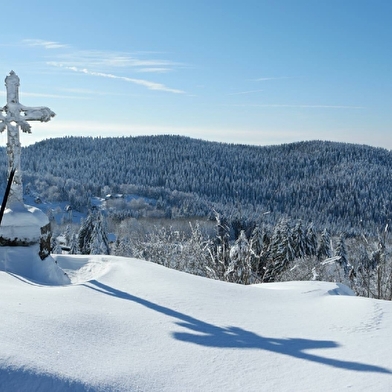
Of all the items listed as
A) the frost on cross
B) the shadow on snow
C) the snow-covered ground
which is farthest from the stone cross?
the shadow on snow

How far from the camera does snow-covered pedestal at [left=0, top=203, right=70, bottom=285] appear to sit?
6570mm

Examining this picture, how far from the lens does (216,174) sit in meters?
167

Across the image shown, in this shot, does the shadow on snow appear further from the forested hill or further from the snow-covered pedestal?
the forested hill

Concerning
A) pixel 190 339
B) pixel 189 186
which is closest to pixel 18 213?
pixel 190 339

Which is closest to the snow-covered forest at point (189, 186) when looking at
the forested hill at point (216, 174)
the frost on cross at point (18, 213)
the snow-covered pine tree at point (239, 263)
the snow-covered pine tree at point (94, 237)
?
the snow-covered pine tree at point (94, 237)

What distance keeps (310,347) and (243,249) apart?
6929mm

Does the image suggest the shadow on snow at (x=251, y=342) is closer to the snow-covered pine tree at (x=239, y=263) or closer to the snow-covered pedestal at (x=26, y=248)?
the snow-covered pedestal at (x=26, y=248)

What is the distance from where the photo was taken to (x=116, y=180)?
14225cm

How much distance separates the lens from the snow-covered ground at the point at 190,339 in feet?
8.68

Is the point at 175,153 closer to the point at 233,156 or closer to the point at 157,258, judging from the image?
the point at 233,156

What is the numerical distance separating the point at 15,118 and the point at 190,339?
17.0ft

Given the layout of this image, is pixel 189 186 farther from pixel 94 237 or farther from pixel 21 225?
pixel 21 225

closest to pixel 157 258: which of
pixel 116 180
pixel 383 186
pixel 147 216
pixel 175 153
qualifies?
pixel 147 216

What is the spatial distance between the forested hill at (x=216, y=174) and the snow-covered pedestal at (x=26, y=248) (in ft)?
337
